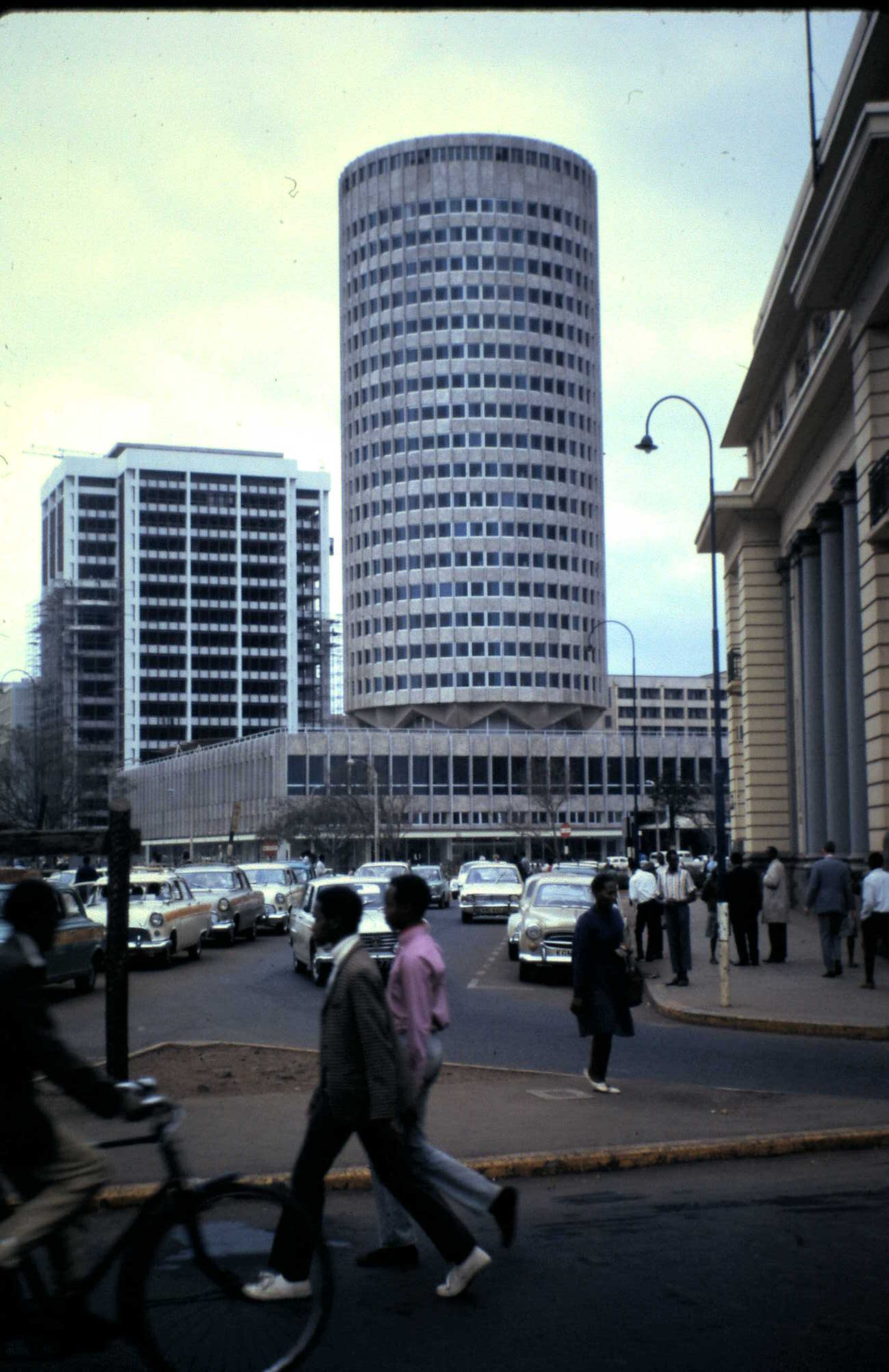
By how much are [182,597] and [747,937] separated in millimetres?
142866

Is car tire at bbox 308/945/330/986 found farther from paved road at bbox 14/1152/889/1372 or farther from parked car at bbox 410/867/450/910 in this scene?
parked car at bbox 410/867/450/910

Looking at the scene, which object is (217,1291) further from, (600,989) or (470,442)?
(470,442)

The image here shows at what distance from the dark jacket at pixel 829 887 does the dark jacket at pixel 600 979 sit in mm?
10678

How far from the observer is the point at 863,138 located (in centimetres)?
2373

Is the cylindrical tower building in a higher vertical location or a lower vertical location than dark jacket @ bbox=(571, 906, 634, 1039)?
higher

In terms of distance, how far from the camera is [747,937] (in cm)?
2742

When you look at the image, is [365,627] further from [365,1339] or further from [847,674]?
[365,1339]

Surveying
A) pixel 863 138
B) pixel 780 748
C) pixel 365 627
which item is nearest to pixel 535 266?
pixel 365 627

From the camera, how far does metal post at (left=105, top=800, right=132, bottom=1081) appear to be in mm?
12641

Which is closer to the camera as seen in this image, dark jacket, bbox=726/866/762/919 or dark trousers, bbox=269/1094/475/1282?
dark trousers, bbox=269/1094/475/1282

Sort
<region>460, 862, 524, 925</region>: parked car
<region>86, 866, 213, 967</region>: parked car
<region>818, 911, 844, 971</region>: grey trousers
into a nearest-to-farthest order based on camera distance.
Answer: <region>818, 911, 844, 971</region>: grey trousers < <region>86, 866, 213, 967</region>: parked car < <region>460, 862, 524, 925</region>: parked car

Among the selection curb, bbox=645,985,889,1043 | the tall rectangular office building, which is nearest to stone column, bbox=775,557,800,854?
curb, bbox=645,985,889,1043

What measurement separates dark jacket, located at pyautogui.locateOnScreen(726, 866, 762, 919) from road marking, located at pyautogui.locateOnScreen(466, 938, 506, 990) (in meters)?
4.14

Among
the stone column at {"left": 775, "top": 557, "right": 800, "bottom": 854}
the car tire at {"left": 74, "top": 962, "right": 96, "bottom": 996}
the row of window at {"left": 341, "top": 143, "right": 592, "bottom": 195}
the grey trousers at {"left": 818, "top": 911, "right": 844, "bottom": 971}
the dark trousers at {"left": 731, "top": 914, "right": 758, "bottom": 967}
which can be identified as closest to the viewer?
the car tire at {"left": 74, "top": 962, "right": 96, "bottom": 996}
